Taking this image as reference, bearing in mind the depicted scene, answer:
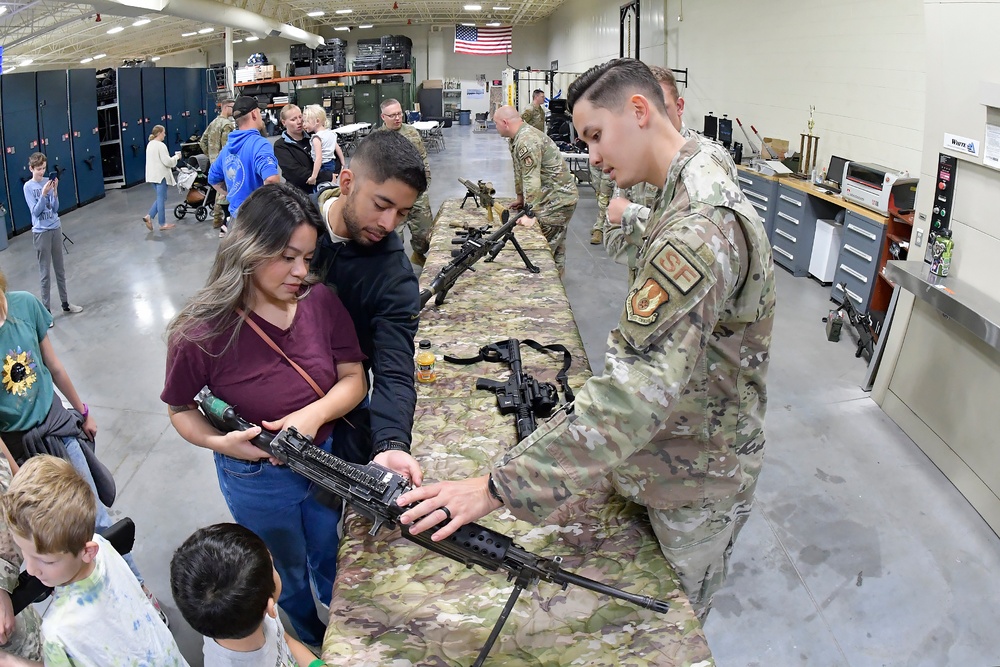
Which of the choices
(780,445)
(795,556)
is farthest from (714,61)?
(795,556)

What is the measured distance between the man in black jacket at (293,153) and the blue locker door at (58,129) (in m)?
5.70

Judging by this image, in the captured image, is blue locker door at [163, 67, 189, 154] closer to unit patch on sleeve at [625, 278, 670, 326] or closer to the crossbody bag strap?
the crossbody bag strap

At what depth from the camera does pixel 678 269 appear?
120 cm

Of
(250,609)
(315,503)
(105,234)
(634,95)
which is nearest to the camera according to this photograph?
(634,95)

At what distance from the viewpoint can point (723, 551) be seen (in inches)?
66.1

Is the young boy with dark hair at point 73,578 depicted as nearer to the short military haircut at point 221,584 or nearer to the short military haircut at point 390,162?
the short military haircut at point 221,584

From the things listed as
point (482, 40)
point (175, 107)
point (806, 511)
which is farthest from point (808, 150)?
point (482, 40)

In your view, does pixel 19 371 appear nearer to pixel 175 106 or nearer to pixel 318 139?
pixel 318 139

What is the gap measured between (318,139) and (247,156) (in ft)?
5.28

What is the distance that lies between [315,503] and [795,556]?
2.20m

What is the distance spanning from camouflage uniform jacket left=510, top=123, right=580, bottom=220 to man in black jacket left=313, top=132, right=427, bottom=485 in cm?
391

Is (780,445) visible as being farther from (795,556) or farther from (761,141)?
(761,141)

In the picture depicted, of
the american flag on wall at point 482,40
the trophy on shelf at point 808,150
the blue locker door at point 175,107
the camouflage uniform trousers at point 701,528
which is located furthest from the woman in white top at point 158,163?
the american flag on wall at point 482,40

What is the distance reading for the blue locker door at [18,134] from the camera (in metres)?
8.77
